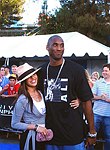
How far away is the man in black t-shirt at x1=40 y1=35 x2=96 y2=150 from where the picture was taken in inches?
128

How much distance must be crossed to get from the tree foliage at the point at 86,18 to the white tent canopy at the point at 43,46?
6.68 m

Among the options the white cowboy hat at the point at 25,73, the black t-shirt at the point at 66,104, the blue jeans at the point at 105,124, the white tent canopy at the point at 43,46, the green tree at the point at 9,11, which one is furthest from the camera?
the green tree at the point at 9,11

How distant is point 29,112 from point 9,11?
3471 cm

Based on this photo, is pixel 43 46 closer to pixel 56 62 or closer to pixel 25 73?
pixel 25 73

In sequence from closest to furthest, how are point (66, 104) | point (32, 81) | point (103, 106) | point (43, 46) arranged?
1. point (66, 104)
2. point (32, 81)
3. point (103, 106)
4. point (43, 46)

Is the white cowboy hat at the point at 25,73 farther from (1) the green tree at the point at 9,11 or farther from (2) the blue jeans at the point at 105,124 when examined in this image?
(1) the green tree at the point at 9,11

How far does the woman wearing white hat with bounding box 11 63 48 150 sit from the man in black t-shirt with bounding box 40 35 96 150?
0.09m

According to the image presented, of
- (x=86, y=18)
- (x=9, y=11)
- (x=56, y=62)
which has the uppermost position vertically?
(x=9, y=11)

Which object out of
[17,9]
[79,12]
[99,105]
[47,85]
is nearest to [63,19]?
[79,12]

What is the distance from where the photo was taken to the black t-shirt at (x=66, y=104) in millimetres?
3240

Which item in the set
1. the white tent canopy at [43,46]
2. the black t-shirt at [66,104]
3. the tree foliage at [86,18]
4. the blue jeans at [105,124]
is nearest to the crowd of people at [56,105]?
the black t-shirt at [66,104]

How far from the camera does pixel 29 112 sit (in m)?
3.31

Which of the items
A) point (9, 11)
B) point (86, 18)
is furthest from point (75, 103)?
point (9, 11)

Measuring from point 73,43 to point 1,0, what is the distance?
812 inches
